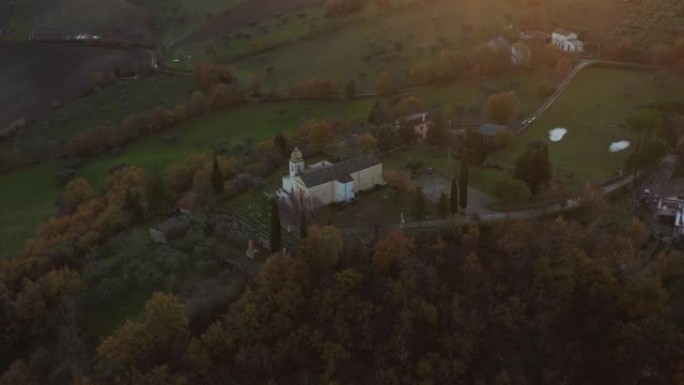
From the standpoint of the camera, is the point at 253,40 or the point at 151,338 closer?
the point at 151,338

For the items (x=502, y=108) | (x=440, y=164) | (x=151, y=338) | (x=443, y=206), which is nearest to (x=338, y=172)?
(x=443, y=206)

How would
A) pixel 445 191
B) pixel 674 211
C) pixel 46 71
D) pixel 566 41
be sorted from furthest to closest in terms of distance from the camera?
pixel 46 71
pixel 566 41
pixel 445 191
pixel 674 211

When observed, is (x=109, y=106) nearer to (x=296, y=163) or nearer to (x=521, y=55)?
(x=296, y=163)

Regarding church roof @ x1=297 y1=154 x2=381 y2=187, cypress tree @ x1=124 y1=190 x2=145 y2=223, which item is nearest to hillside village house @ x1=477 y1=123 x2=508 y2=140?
church roof @ x1=297 y1=154 x2=381 y2=187

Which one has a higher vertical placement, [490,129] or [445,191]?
[490,129]

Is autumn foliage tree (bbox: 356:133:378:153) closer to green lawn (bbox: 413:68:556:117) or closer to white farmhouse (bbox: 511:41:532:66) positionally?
green lawn (bbox: 413:68:556:117)

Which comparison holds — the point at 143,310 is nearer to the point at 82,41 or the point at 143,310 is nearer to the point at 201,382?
the point at 201,382
